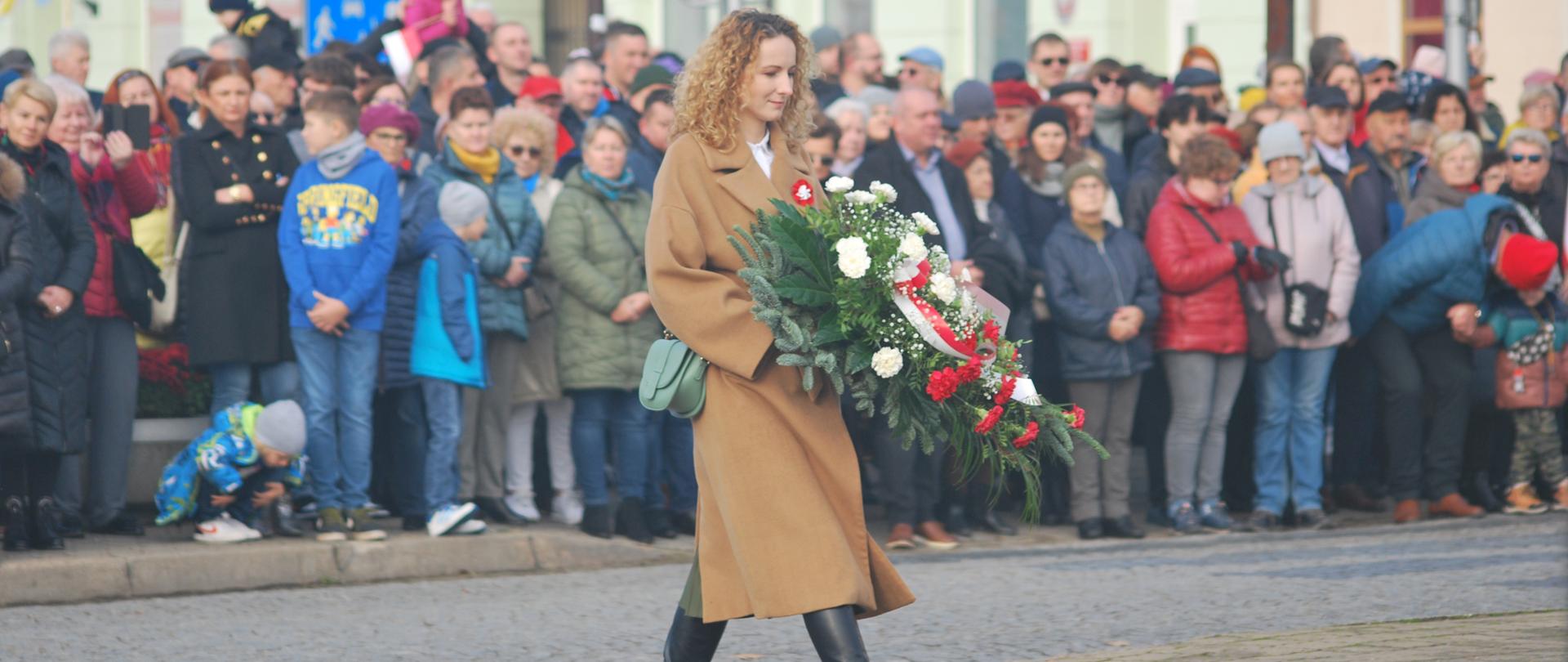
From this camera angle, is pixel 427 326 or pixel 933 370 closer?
pixel 933 370

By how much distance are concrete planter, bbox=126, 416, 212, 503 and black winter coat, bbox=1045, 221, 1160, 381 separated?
14.5 feet

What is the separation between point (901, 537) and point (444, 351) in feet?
8.19

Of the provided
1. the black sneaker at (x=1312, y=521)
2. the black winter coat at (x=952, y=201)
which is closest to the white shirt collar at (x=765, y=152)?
the black winter coat at (x=952, y=201)

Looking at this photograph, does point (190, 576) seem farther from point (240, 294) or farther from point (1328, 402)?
point (1328, 402)

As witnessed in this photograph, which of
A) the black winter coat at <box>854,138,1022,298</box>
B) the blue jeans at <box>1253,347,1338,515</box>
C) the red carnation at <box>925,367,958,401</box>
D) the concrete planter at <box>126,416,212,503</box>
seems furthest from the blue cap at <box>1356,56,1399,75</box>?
the red carnation at <box>925,367,958,401</box>

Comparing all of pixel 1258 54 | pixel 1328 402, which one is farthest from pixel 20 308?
pixel 1258 54

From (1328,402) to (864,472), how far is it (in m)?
2.92

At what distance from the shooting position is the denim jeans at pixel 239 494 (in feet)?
32.8

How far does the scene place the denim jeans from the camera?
1000cm

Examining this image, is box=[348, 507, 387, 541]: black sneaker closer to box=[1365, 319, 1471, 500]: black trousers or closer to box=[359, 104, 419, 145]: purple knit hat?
box=[359, 104, 419, 145]: purple knit hat

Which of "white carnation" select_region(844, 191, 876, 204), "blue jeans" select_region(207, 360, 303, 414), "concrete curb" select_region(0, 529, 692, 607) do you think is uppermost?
"white carnation" select_region(844, 191, 876, 204)

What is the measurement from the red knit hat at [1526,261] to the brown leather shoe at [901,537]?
3792 millimetres

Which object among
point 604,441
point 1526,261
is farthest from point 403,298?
point 1526,261

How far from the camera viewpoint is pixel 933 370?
5.84 meters
